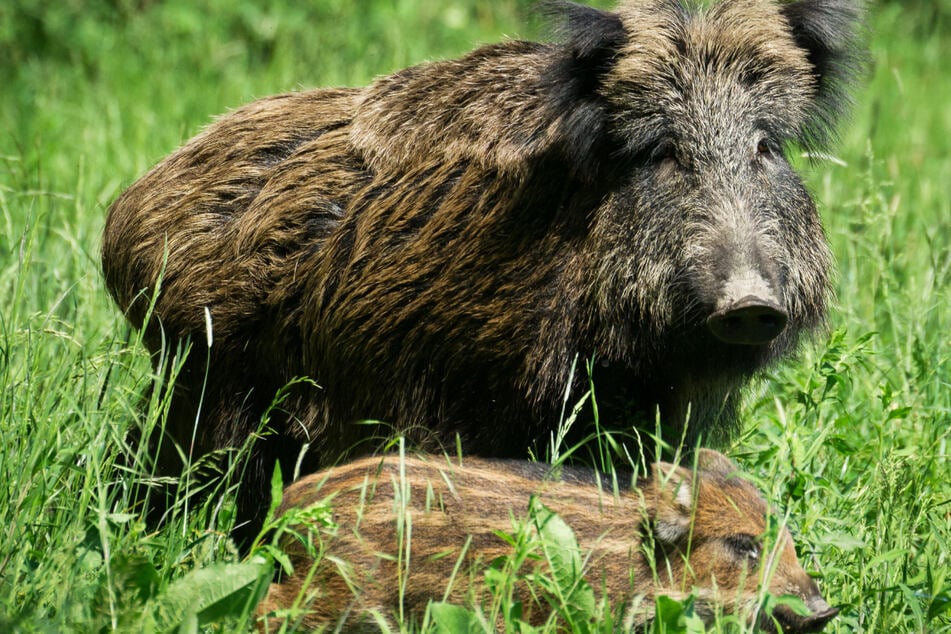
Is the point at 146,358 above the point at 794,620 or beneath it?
above

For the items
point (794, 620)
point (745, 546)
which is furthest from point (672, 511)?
point (794, 620)

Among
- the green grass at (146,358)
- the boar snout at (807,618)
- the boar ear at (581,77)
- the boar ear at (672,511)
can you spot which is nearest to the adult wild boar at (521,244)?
the boar ear at (581,77)

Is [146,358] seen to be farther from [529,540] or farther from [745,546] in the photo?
[745,546]

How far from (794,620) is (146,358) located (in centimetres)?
257

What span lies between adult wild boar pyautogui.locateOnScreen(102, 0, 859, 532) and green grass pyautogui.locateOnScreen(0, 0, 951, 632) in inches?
13.5

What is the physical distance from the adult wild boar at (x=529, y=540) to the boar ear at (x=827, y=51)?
1.35 metres

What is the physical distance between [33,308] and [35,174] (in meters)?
2.10

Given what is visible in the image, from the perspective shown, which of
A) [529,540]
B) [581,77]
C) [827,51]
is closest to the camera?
[529,540]

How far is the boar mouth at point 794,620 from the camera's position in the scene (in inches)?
136

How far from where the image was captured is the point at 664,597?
3305 millimetres

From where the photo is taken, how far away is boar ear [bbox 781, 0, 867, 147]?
4438 millimetres

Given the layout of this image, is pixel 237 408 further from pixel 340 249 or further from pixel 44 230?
pixel 44 230

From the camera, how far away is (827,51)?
446 centimetres

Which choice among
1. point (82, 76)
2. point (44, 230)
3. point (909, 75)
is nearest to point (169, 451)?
point (44, 230)
